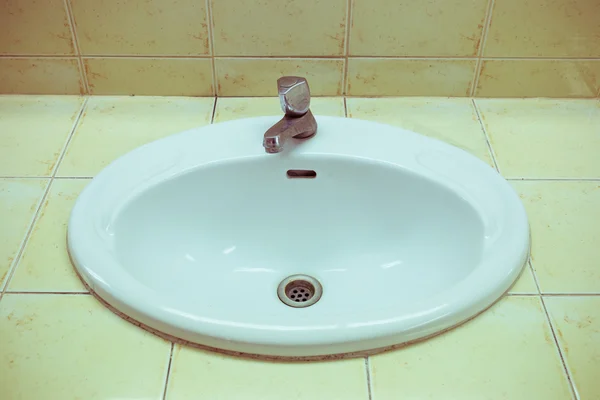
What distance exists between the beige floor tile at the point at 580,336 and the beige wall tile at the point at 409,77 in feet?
1.43

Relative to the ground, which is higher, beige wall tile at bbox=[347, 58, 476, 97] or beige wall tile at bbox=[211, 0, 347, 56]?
beige wall tile at bbox=[211, 0, 347, 56]

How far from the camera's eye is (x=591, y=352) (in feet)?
2.15

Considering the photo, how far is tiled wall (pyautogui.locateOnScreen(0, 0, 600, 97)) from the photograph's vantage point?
3.11ft

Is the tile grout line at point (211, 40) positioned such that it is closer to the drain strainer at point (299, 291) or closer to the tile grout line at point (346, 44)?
the tile grout line at point (346, 44)

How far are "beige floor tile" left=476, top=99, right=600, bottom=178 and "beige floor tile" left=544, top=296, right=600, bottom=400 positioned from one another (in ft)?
0.79

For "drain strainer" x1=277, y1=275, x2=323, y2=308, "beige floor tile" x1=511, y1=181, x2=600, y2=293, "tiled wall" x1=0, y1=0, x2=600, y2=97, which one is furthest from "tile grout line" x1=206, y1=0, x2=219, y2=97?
"beige floor tile" x1=511, y1=181, x2=600, y2=293

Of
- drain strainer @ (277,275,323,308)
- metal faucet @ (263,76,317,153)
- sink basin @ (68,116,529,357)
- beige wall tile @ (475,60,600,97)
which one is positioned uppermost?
metal faucet @ (263,76,317,153)

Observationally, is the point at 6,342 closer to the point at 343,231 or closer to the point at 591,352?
the point at 343,231

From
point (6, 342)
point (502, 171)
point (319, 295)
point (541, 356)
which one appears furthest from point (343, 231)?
point (6, 342)

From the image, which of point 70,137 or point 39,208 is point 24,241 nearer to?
point 39,208

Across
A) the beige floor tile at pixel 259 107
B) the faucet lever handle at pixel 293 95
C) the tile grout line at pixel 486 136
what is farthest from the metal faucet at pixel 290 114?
the tile grout line at pixel 486 136

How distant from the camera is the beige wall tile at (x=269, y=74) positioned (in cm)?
100

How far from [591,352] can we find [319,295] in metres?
0.36

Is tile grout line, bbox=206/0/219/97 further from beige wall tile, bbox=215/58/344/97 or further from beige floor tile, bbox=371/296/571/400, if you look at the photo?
beige floor tile, bbox=371/296/571/400
